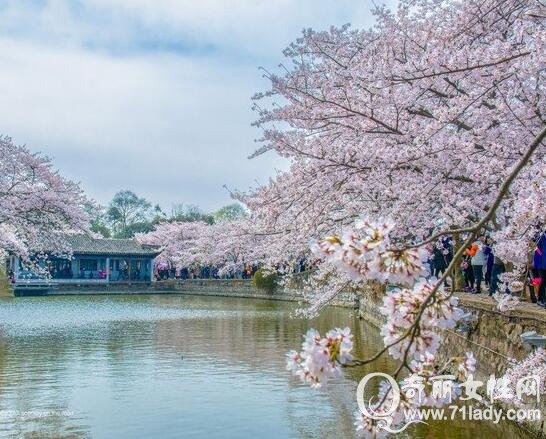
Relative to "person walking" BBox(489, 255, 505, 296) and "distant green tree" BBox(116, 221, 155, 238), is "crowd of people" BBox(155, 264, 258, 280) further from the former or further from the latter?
"person walking" BBox(489, 255, 505, 296)

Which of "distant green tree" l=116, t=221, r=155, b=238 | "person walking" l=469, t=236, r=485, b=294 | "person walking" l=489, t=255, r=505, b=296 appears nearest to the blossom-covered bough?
"person walking" l=489, t=255, r=505, b=296

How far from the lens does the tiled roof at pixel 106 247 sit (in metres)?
53.6

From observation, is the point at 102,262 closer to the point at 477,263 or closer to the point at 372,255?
the point at 477,263

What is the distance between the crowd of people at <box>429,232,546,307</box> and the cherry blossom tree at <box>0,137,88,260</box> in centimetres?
1013

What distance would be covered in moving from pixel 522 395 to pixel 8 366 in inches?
411

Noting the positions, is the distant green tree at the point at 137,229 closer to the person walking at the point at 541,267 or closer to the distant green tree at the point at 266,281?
the distant green tree at the point at 266,281

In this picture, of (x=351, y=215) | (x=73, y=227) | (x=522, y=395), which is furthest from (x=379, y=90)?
(x=73, y=227)

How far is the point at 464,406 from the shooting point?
10.9m

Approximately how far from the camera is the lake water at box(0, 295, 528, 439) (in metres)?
9.59

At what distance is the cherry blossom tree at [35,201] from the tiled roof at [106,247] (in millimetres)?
33579

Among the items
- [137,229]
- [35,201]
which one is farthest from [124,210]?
[35,201]

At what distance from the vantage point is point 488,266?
13.4m

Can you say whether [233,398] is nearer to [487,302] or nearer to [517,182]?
[487,302]

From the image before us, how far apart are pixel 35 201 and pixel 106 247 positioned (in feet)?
120
